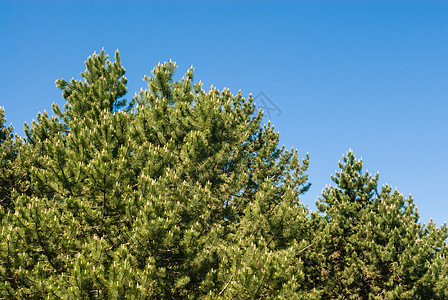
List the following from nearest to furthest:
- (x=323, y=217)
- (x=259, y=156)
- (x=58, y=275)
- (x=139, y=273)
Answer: (x=139, y=273)
(x=58, y=275)
(x=323, y=217)
(x=259, y=156)

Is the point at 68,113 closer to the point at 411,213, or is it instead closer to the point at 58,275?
the point at 58,275

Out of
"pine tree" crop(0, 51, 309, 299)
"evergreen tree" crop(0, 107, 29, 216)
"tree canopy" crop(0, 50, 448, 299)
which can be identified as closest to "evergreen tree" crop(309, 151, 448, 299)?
"tree canopy" crop(0, 50, 448, 299)

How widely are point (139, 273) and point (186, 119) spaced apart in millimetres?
5216

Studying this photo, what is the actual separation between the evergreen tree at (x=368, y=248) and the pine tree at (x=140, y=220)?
4.21 meters

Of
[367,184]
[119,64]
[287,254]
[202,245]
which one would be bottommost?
[287,254]

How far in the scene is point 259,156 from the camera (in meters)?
16.8

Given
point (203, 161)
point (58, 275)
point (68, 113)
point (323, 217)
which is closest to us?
point (58, 275)

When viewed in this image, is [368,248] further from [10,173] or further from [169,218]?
[10,173]

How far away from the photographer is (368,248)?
46.2 ft

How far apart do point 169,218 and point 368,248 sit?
10.0 metres

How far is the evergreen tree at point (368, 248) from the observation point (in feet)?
43.8

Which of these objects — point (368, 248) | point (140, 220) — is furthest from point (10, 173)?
point (368, 248)

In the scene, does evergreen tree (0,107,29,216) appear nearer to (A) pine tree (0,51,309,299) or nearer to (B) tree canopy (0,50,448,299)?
(B) tree canopy (0,50,448,299)

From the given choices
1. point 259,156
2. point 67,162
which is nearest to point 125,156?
point 67,162
